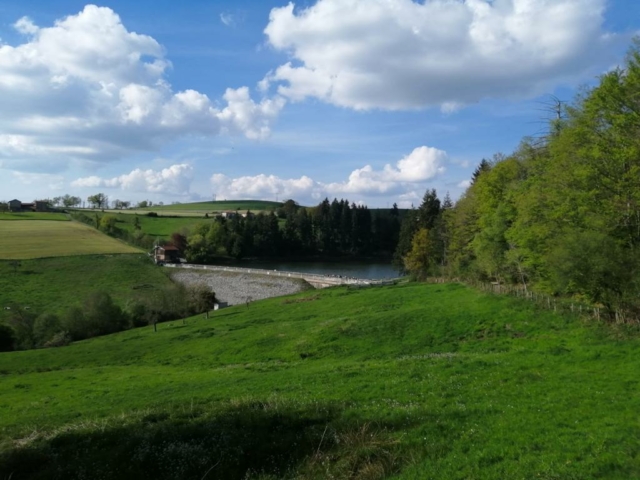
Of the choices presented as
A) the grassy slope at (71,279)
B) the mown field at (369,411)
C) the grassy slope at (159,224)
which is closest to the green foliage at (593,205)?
the mown field at (369,411)

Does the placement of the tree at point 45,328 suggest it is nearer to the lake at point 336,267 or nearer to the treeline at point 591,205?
the treeline at point 591,205

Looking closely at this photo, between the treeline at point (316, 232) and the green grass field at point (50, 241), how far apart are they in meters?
30.1

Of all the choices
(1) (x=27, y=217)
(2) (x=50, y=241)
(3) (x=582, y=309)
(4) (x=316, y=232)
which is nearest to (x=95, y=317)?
(3) (x=582, y=309)

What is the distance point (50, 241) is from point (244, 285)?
196 feet

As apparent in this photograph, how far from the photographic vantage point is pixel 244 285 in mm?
90188

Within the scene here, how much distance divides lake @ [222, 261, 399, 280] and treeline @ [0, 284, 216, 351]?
1973 inches

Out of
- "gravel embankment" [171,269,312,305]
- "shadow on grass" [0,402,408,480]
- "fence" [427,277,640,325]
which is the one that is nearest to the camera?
"shadow on grass" [0,402,408,480]

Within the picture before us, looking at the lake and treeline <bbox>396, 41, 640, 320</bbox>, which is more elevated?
treeline <bbox>396, 41, 640, 320</bbox>

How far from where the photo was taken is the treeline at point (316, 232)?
15200cm

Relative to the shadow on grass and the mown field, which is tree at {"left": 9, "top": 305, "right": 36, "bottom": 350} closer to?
the mown field

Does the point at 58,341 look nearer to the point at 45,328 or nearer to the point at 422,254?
the point at 45,328

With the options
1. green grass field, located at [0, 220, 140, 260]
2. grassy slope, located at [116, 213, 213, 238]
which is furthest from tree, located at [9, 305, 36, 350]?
grassy slope, located at [116, 213, 213, 238]

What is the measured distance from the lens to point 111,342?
147ft

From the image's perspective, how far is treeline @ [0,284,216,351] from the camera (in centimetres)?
5138
